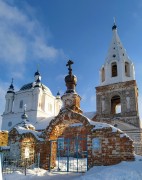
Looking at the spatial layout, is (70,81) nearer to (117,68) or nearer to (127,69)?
(117,68)

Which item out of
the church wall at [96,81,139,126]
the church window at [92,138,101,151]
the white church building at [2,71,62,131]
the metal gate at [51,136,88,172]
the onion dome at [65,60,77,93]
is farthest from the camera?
the white church building at [2,71,62,131]

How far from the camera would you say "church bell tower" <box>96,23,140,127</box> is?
2120cm

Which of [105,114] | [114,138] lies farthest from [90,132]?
[105,114]

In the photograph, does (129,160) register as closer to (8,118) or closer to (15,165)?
(15,165)

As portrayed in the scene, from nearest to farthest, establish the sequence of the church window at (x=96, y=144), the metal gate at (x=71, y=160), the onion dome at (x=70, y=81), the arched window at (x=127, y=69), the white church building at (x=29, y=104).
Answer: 1. the church window at (x=96, y=144)
2. the metal gate at (x=71, y=160)
3. the onion dome at (x=70, y=81)
4. the arched window at (x=127, y=69)
5. the white church building at (x=29, y=104)

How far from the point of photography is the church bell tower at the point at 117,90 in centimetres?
2120

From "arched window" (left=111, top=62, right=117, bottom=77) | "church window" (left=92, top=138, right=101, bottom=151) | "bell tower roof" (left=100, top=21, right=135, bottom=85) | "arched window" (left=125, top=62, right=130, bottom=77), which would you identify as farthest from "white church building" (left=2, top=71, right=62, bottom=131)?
"church window" (left=92, top=138, right=101, bottom=151)

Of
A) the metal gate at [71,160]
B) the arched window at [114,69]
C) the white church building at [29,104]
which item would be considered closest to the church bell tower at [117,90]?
the arched window at [114,69]

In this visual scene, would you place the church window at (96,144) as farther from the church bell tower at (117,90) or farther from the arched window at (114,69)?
the arched window at (114,69)

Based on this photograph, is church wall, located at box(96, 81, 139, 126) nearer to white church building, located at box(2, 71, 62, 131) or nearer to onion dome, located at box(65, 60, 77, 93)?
onion dome, located at box(65, 60, 77, 93)

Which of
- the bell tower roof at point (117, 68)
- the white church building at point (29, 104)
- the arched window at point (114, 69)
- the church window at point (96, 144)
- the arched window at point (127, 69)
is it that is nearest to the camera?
the church window at point (96, 144)

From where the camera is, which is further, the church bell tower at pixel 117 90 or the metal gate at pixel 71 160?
the church bell tower at pixel 117 90

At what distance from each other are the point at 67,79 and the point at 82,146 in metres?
7.84

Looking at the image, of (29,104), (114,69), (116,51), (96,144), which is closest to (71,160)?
(96,144)
